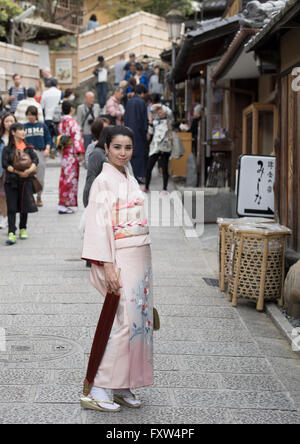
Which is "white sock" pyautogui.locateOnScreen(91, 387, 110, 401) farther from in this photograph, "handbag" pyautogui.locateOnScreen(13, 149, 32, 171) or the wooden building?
"handbag" pyautogui.locateOnScreen(13, 149, 32, 171)

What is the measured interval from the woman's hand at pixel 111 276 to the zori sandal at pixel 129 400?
0.79m

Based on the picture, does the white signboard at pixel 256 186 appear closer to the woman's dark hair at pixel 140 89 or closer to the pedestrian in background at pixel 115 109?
the woman's dark hair at pixel 140 89

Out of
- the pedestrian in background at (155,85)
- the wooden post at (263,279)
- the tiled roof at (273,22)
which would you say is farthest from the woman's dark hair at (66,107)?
the pedestrian in background at (155,85)

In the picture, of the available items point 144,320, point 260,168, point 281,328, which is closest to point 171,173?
point 260,168

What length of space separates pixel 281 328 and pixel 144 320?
2.55m

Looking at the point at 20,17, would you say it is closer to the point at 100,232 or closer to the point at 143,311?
the point at 100,232

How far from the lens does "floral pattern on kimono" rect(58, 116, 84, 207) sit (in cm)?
1358

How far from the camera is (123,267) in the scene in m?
4.78

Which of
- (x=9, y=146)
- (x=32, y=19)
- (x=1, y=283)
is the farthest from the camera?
(x=32, y=19)

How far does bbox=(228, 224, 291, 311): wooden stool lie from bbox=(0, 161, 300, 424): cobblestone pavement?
229mm

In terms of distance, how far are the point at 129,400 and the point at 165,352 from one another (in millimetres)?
1332

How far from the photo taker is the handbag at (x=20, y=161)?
11.2 m

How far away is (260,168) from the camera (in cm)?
979
